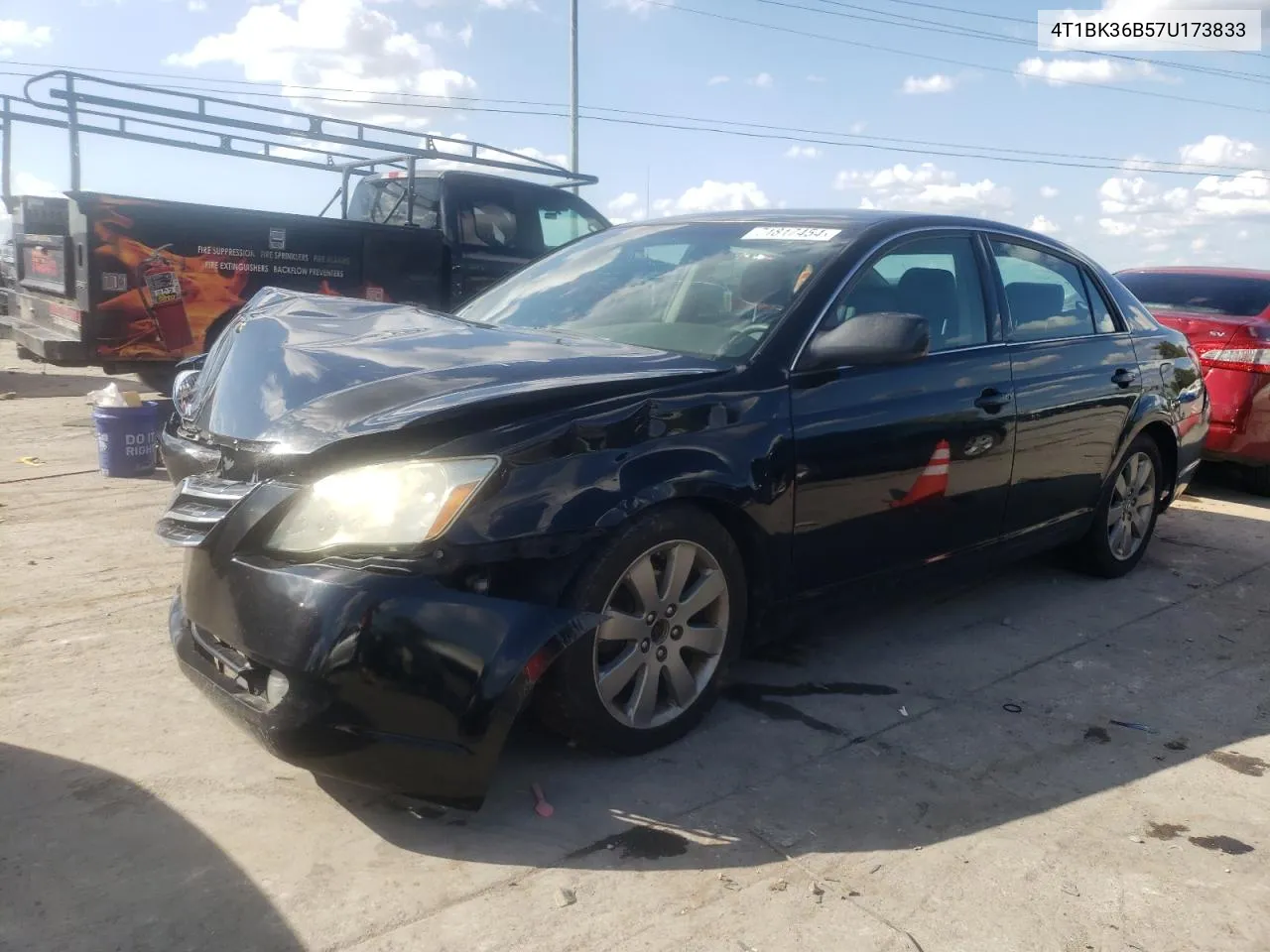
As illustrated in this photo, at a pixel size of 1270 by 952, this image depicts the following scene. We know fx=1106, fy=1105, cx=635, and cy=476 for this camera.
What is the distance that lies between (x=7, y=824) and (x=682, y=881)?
1694 mm

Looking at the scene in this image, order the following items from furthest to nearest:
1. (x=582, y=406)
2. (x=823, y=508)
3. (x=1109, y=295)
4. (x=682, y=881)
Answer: (x=1109, y=295) < (x=823, y=508) < (x=582, y=406) < (x=682, y=881)

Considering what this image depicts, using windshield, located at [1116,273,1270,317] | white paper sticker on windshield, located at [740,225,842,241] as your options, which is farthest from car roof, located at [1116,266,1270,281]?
white paper sticker on windshield, located at [740,225,842,241]

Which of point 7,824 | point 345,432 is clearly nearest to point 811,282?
point 345,432

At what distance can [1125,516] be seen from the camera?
5.45 metres

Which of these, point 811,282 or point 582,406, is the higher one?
point 811,282

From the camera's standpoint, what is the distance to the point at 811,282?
371 cm

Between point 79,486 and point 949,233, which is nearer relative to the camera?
point 949,233

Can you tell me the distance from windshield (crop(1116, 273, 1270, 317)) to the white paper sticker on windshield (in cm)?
454

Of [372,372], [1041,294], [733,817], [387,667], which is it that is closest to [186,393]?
[372,372]

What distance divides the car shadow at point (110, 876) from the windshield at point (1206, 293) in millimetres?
7060

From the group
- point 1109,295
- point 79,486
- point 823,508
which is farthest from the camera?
point 79,486

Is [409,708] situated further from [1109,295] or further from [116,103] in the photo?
[116,103]

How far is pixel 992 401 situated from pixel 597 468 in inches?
77.9

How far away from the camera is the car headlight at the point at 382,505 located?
2.66 m
